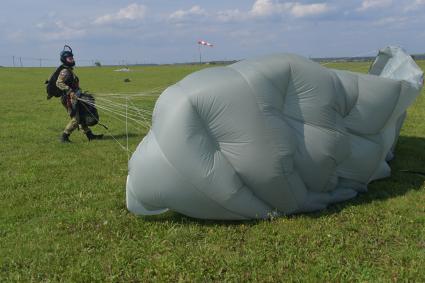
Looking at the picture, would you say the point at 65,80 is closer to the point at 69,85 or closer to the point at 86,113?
the point at 69,85

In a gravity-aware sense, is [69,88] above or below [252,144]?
above

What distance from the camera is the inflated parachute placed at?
5379 mm

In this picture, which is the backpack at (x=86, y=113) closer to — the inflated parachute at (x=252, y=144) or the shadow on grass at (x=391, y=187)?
the inflated parachute at (x=252, y=144)

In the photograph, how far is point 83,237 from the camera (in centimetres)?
535

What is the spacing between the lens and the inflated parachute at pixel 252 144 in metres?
5.38

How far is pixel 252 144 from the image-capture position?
17.6 feet

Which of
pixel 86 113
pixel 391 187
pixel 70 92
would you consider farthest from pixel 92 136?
pixel 391 187

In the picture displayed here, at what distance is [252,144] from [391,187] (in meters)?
2.59

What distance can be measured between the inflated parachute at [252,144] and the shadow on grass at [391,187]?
0.46ft

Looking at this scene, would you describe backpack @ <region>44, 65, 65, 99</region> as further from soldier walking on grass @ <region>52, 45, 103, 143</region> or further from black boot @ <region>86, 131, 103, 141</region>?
black boot @ <region>86, 131, 103, 141</region>

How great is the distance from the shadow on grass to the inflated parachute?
14 cm

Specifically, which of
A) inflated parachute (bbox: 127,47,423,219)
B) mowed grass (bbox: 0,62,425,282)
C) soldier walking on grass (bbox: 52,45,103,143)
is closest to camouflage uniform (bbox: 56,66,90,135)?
soldier walking on grass (bbox: 52,45,103,143)

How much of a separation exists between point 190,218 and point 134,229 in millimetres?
707

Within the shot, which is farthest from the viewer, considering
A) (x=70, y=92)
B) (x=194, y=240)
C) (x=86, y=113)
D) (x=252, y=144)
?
(x=86, y=113)
